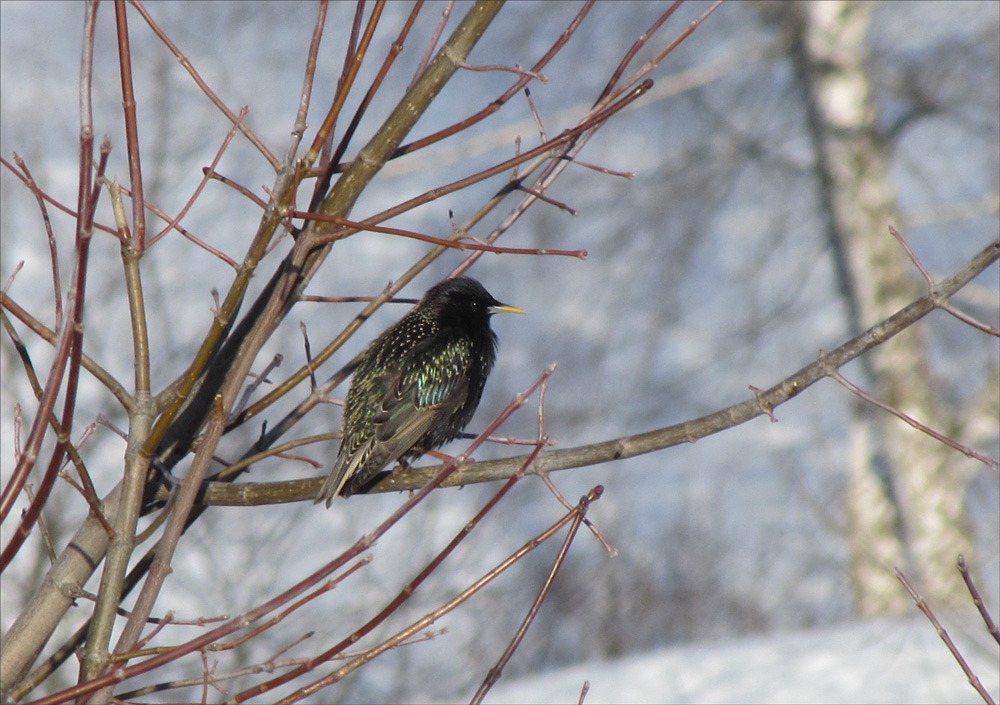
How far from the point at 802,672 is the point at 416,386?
8.37ft

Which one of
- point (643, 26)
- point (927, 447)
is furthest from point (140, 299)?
point (643, 26)

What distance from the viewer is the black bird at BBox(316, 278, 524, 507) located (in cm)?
331

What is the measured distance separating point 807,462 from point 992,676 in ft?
22.5

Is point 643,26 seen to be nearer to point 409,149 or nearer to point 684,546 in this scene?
point 684,546

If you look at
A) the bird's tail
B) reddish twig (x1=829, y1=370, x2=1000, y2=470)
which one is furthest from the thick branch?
the bird's tail

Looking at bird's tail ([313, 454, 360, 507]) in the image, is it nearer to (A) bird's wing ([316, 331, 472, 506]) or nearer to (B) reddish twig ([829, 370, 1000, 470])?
(A) bird's wing ([316, 331, 472, 506])

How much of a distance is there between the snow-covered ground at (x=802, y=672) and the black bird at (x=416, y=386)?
72.5 inches

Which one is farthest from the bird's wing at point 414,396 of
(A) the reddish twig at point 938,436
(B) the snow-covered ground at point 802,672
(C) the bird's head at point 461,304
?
(B) the snow-covered ground at point 802,672

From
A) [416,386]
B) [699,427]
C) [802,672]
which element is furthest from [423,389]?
[802,672]

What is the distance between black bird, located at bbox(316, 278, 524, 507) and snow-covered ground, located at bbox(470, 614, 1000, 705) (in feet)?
6.04

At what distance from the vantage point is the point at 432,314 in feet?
12.8

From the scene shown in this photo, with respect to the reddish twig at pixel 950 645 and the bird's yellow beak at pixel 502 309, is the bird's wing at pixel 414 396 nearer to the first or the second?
the bird's yellow beak at pixel 502 309

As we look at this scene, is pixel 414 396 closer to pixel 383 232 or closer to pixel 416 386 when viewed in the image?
pixel 416 386

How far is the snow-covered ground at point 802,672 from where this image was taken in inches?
170
